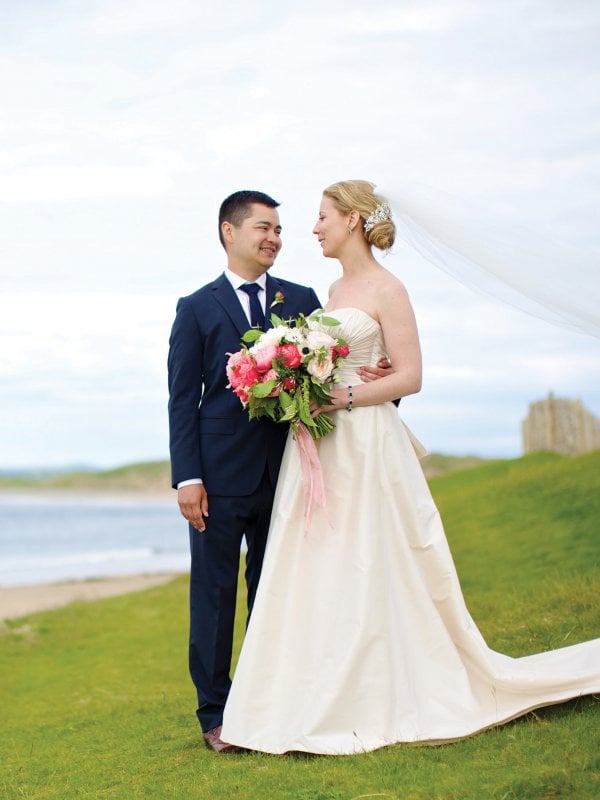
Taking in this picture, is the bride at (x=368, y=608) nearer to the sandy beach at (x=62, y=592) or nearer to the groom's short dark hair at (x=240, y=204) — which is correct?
the groom's short dark hair at (x=240, y=204)

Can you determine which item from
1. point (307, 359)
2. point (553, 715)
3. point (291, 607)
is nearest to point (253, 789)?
point (291, 607)

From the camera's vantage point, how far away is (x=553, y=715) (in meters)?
4.87

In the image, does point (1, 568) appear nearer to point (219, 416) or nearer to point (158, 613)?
point (158, 613)

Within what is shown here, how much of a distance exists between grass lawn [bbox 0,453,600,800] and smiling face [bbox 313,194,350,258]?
2519mm

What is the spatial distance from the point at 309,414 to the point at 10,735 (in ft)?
14.1

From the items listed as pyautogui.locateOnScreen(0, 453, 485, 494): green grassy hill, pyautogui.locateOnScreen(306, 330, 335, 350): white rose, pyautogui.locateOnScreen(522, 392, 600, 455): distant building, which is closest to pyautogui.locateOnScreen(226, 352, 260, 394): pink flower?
pyautogui.locateOnScreen(306, 330, 335, 350): white rose

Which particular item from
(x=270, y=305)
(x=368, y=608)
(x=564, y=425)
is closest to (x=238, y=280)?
(x=270, y=305)

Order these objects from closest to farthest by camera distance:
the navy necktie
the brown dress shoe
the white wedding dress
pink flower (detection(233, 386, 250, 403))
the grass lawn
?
the grass lawn
the white wedding dress
pink flower (detection(233, 386, 250, 403))
the brown dress shoe
the navy necktie

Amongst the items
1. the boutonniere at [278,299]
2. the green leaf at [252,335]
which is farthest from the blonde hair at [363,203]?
the green leaf at [252,335]

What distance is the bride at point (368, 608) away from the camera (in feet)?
15.2

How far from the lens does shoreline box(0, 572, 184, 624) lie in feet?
51.7

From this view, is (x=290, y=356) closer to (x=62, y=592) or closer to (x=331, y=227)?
(x=331, y=227)

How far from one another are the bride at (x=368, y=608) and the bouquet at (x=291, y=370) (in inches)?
7.4

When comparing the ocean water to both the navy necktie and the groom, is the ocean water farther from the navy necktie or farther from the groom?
the navy necktie
